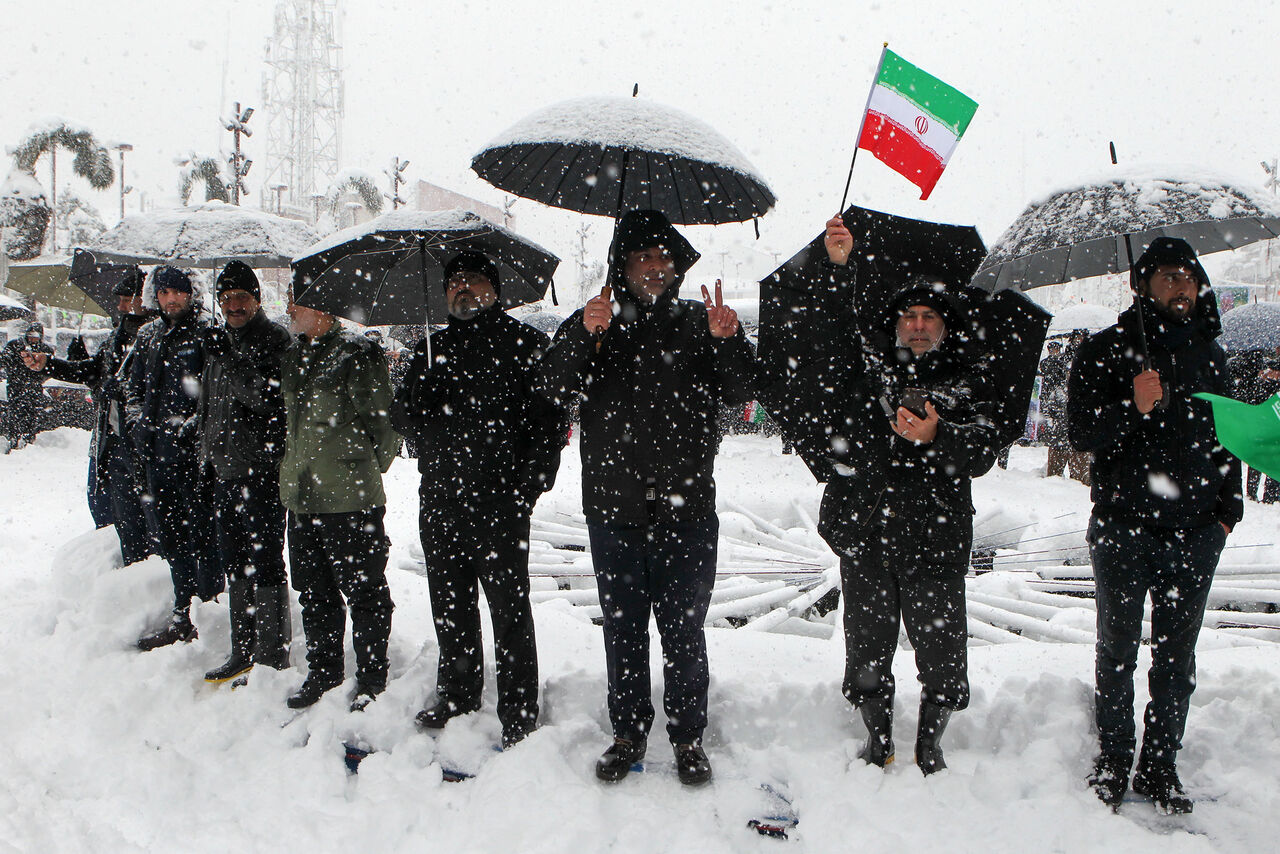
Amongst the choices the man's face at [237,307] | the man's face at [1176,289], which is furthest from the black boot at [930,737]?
the man's face at [237,307]

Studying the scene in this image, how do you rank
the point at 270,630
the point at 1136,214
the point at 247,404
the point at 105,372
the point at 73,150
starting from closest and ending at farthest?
the point at 1136,214, the point at 247,404, the point at 270,630, the point at 105,372, the point at 73,150

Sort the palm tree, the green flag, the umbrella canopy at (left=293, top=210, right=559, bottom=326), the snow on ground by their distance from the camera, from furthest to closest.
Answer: the palm tree < the umbrella canopy at (left=293, top=210, right=559, bottom=326) < the snow on ground < the green flag

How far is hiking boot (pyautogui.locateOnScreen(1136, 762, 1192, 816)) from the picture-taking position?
8.22ft

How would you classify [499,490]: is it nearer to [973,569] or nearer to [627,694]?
[627,694]

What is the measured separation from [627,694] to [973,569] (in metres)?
3.75

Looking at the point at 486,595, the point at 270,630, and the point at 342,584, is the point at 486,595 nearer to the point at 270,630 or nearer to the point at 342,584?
the point at 342,584

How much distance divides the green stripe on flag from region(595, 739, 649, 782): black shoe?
244 centimetres

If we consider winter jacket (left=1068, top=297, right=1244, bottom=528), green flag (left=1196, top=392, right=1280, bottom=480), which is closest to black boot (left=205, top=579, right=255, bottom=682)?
winter jacket (left=1068, top=297, right=1244, bottom=528)

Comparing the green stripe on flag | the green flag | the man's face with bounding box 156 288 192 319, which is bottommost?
the green flag

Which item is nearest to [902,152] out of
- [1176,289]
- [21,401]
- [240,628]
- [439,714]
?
[1176,289]

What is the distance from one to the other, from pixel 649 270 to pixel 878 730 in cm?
180

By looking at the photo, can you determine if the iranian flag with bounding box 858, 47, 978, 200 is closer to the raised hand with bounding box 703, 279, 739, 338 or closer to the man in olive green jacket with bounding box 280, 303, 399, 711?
the raised hand with bounding box 703, 279, 739, 338

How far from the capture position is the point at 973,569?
5605 mm

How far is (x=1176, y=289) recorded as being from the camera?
8.55 feet
